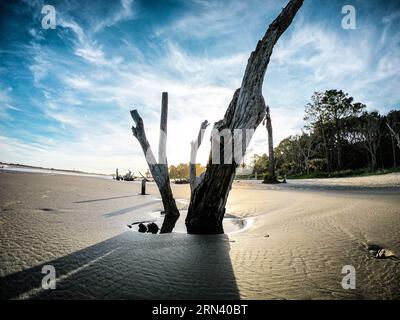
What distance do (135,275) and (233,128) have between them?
2603 millimetres

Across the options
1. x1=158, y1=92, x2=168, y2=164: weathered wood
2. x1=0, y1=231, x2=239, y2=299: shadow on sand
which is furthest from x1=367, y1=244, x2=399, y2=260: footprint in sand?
x1=158, y1=92, x2=168, y2=164: weathered wood

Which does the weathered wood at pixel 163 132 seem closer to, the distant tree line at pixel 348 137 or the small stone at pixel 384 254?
the small stone at pixel 384 254

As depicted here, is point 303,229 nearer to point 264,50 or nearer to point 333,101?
point 264,50

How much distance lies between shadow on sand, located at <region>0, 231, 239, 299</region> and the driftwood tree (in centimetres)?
111

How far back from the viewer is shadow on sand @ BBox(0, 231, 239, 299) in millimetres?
1627

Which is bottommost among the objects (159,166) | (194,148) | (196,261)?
(196,261)

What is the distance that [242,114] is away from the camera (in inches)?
141

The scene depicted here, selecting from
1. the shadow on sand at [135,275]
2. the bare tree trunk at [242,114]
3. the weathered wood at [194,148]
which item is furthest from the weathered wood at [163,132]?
the shadow on sand at [135,275]

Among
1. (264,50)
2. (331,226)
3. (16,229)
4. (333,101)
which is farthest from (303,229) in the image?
(333,101)

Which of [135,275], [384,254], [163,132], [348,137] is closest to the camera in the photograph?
[135,275]

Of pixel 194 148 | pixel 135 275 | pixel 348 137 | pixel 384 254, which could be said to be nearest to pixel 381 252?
pixel 384 254

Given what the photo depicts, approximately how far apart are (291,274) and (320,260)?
578 millimetres

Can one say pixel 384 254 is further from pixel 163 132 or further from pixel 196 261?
pixel 163 132

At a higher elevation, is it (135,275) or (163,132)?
(163,132)
